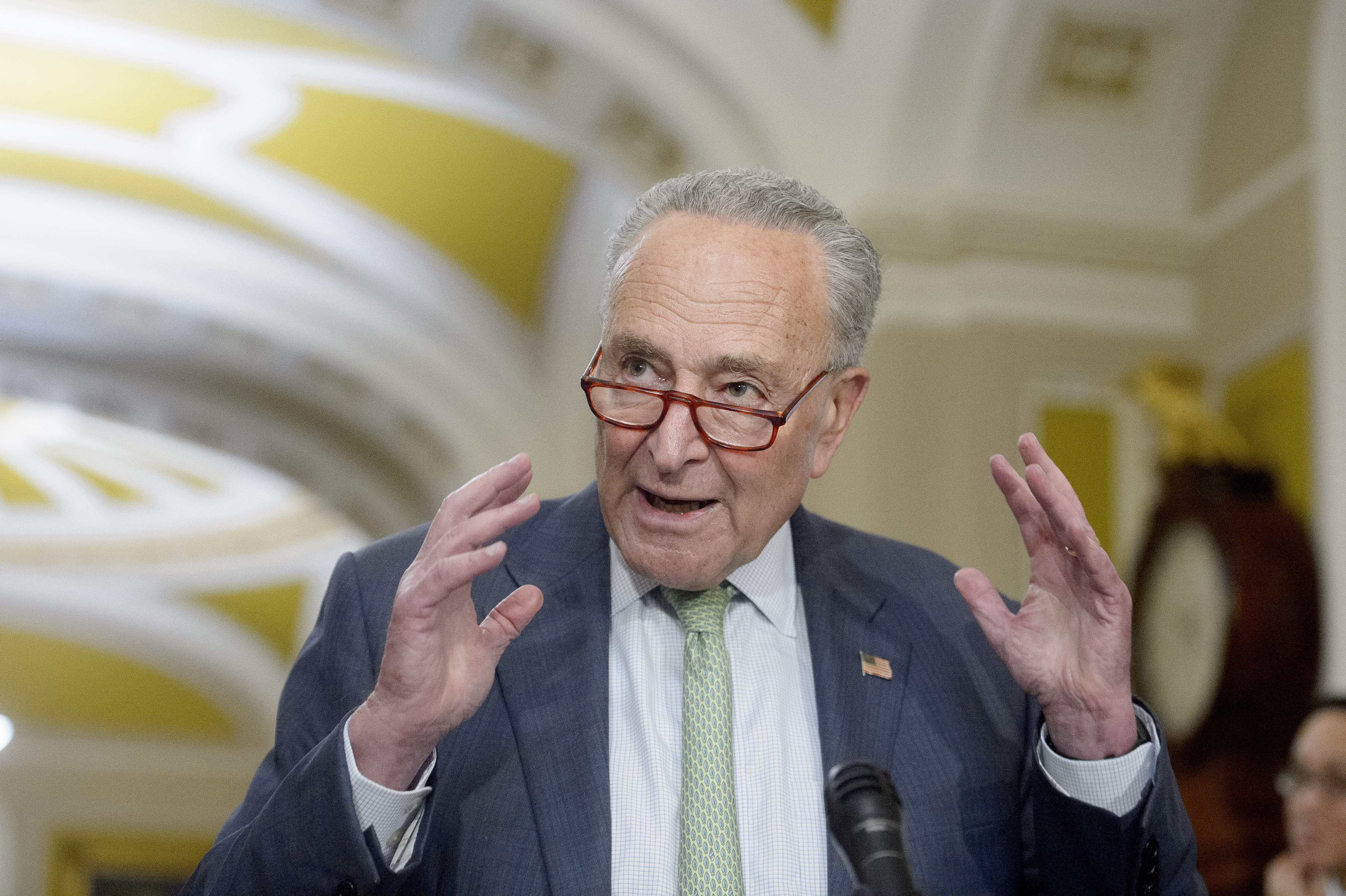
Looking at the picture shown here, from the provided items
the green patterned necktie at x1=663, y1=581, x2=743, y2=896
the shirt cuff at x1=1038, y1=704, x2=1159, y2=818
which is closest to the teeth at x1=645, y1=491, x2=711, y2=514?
the green patterned necktie at x1=663, y1=581, x2=743, y2=896

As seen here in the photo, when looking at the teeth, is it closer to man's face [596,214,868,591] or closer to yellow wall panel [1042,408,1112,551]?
man's face [596,214,868,591]

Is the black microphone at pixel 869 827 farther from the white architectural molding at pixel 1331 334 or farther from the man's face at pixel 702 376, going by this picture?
the white architectural molding at pixel 1331 334

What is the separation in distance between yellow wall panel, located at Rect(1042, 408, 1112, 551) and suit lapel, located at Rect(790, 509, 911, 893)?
11.4 ft

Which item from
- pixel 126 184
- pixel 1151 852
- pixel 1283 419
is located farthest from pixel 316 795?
pixel 126 184

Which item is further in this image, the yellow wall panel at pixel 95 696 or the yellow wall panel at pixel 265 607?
the yellow wall panel at pixel 95 696

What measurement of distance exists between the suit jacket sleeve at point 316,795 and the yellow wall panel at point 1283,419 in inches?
139

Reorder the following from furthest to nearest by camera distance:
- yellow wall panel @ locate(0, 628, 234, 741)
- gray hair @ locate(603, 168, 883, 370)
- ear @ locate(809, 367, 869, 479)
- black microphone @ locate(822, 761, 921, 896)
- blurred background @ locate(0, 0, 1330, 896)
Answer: yellow wall panel @ locate(0, 628, 234, 741) < blurred background @ locate(0, 0, 1330, 896) < ear @ locate(809, 367, 869, 479) < gray hair @ locate(603, 168, 883, 370) < black microphone @ locate(822, 761, 921, 896)

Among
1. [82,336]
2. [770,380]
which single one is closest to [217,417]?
[82,336]

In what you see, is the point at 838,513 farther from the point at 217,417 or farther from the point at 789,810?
the point at 217,417

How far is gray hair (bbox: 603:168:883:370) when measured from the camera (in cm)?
180

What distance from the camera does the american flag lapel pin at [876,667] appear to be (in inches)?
70.2

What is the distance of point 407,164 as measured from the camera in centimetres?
839

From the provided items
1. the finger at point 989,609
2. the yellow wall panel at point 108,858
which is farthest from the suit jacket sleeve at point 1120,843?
the yellow wall panel at point 108,858

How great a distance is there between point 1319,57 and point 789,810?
3472mm
